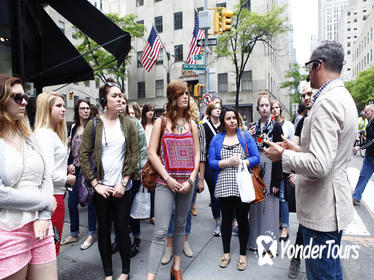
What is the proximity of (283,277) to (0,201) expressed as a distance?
3.14m

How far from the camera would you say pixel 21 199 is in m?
1.76

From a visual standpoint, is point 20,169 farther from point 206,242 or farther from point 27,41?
point 27,41

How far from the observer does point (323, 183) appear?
1.96m

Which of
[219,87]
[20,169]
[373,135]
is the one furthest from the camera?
[219,87]

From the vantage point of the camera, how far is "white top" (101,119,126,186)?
312cm

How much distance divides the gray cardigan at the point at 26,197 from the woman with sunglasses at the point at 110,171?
102 cm

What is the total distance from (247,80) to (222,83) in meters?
2.72

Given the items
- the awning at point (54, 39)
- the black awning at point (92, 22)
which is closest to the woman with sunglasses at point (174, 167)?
the awning at point (54, 39)

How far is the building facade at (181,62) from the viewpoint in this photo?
27.8 m

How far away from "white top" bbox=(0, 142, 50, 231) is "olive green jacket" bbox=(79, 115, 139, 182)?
3.53 ft

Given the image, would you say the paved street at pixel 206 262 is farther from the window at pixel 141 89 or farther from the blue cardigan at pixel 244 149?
the window at pixel 141 89

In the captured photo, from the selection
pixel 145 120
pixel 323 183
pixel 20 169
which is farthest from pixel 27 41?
pixel 323 183

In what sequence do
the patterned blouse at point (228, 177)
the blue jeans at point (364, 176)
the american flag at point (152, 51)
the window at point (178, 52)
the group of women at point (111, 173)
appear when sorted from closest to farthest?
the group of women at point (111, 173)
the patterned blouse at point (228, 177)
the blue jeans at point (364, 176)
the american flag at point (152, 51)
the window at point (178, 52)

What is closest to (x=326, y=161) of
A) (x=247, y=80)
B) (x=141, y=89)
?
(x=247, y=80)
